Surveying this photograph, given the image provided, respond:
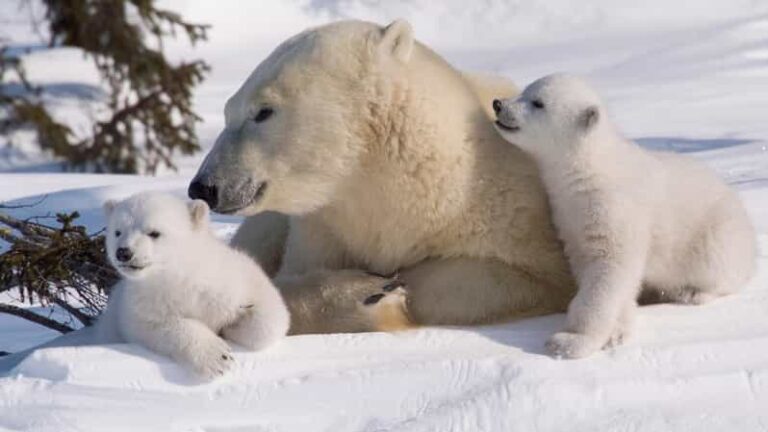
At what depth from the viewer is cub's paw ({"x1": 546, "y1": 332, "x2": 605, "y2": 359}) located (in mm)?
3775

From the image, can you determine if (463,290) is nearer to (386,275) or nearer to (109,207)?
(386,275)

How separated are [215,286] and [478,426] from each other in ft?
2.38

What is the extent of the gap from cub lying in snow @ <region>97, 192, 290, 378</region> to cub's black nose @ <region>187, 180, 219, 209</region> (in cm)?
17

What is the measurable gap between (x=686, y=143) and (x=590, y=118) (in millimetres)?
7078

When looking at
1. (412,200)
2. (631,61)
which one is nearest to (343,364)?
(412,200)

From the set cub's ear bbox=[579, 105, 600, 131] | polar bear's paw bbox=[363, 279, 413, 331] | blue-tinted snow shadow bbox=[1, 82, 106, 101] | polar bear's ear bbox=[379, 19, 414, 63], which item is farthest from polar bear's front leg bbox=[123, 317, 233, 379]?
blue-tinted snow shadow bbox=[1, 82, 106, 101]

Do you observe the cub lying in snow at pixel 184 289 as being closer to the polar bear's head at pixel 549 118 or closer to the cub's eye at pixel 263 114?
the cub's eye at pixel 263 114

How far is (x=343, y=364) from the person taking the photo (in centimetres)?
374

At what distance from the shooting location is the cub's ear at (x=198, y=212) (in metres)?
3.64

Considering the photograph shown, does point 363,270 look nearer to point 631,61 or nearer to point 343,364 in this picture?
point 343,364

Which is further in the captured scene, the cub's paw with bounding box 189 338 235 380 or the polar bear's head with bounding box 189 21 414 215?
the polar bear's head with bounding box 189 21 414 215

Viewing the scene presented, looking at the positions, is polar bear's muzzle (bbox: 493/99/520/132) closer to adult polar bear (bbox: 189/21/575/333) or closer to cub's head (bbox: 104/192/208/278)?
adult polar bear (bbox: 189/21/575/333)

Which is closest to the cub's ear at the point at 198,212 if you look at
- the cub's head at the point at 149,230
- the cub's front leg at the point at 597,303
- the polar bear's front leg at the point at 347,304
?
the cub's head at the point at 149,230

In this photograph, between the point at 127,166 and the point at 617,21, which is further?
the point at 617,21
